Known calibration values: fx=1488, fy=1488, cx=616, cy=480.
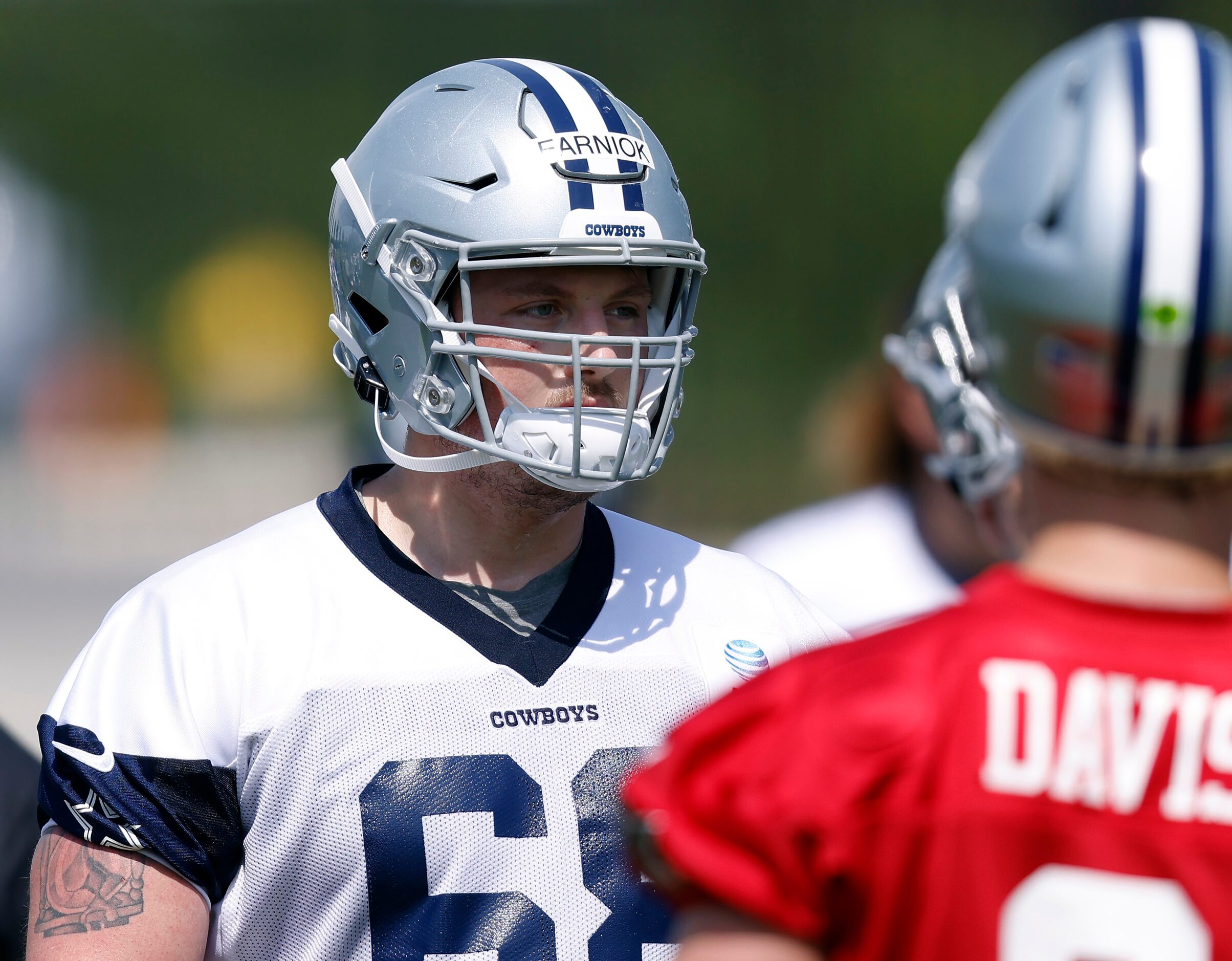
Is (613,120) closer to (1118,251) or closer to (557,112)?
(557,112)

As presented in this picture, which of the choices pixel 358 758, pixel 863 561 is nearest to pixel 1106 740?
pixel 358 758

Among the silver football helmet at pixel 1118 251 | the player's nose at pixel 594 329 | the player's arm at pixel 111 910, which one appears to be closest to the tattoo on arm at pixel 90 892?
the player's arm at pixel 111 910

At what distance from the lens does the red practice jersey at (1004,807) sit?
1.11m

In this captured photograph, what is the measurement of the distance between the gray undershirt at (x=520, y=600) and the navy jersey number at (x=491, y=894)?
0.23 meters

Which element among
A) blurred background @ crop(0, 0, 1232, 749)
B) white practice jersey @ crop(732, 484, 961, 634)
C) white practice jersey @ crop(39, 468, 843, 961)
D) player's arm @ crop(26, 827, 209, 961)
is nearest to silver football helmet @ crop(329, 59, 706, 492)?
white practice jersey @ crop(39, 468, 843, 961)

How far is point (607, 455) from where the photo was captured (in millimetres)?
2143

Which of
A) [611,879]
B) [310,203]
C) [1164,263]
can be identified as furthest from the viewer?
[310,203]

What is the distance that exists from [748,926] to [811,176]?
46.6ft

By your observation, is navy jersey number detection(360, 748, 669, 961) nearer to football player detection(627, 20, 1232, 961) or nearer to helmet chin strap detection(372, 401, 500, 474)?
helmet chin strap detection(372, 401, 500, 474)

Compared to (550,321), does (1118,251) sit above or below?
above

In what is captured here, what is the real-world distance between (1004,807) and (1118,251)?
431mm

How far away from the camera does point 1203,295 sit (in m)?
1.12

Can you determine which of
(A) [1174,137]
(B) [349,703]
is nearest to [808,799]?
(A) [1174,137]

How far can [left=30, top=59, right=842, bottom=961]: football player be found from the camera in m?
1.91
